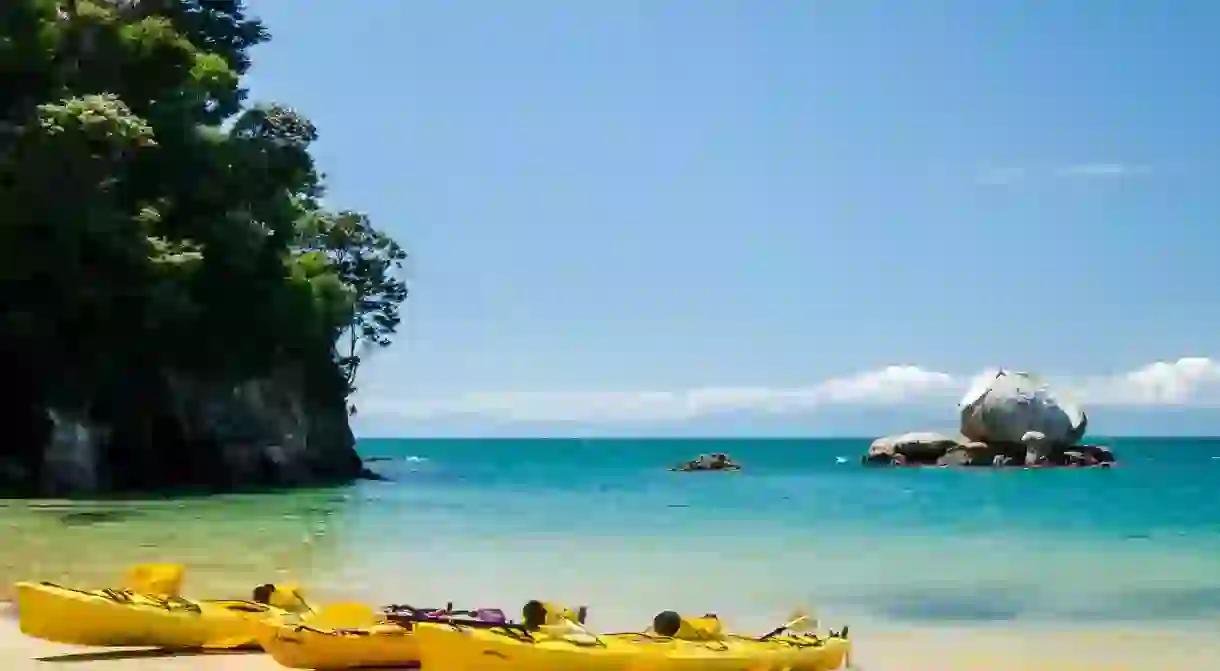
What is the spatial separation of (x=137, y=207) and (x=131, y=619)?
2465cm

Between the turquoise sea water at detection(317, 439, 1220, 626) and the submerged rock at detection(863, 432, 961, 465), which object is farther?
the submerged rock at detection(863, 432, 961, 465)

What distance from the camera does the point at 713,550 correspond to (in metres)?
24.4

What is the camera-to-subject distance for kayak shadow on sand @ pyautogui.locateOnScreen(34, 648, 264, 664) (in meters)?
11.4

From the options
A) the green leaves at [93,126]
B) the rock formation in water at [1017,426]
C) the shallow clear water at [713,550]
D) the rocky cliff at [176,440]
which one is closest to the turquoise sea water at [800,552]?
the shallow clear water at [713,550]

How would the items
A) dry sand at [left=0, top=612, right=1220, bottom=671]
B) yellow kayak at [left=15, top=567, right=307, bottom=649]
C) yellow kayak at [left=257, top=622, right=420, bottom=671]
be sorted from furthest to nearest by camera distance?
yellow kayak at [left=15, top=567, right=307, bottom=649], dry sand at [left=0, top=612, right=1220, bottom=671], yellow kayak at [left=257, top=622, right=420, bottom=671]

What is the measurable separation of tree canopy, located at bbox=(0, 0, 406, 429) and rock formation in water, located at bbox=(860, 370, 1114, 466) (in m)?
35.6

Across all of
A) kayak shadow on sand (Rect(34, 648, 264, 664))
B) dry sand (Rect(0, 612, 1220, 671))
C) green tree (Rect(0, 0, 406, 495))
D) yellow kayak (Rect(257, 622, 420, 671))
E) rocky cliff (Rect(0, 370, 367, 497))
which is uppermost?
green tree (Rect(0, 0, 406, 495))

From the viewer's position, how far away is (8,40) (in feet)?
105

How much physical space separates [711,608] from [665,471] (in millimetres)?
60327

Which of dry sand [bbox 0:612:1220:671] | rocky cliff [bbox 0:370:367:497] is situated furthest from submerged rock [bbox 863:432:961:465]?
dry sand [bbox 0:612:1220:671]

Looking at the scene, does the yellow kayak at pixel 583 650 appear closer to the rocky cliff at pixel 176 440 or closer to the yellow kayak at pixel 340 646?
the yellow kayak at pixel 340 646

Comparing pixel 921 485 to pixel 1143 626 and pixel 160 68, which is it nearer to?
pixel 160 68

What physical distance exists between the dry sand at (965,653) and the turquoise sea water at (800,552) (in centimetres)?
132

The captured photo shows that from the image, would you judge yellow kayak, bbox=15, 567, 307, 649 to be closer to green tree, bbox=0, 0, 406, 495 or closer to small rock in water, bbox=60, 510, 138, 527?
small rock in water, bbox=60, 510, 138, 527
